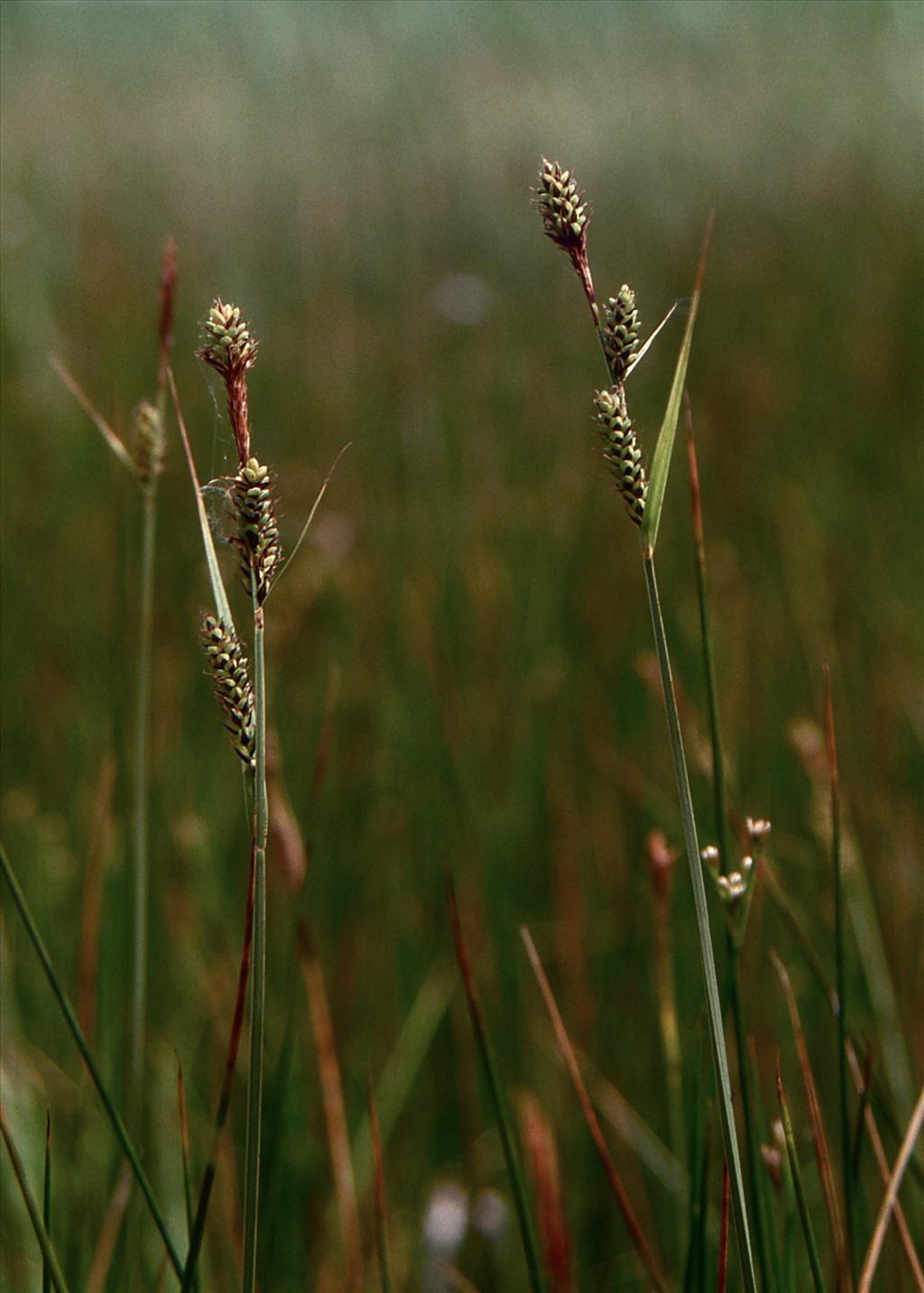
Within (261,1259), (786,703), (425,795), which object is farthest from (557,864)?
(261,1259)

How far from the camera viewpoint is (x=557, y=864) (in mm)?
1556

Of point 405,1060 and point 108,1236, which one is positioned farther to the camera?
point 405,1060

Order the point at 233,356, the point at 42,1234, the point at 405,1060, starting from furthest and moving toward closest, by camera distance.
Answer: the point at 405,1060
the point at 42,1234
the point at 233,356

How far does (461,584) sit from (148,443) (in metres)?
1.51

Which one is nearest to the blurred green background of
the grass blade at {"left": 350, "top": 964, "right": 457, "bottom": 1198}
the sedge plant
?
the grass blade at {"left": 350, "top": 964, "right": 457, "bottom": 1198}

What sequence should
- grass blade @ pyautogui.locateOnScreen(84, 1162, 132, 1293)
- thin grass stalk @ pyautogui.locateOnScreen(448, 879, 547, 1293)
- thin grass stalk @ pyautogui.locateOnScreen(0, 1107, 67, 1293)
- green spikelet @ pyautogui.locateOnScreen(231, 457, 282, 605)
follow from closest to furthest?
green spikelet @ pyautogui.locateOnScreen(231, 457, 282, 605) → thin grass stalk @ pyautogui.locateOnScreen(0, 1107, 67, 1293) → thin grass stalk @ pyautogui.locateOnScreen(448, 879, 547, 1293) → grass blade @ pyautogui.locateOnScreen(84, 1162, 132, 1293)

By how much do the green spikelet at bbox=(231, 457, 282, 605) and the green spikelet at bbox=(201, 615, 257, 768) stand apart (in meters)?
0.02

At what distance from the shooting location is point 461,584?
2.19 meters

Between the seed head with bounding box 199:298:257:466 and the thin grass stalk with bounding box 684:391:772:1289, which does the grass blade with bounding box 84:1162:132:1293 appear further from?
the seed head with bounding box 199:298:257:466

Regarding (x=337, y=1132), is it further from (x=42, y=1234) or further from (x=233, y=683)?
(x=233, y=683)

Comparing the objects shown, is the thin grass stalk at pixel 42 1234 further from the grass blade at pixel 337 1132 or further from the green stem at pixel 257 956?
the grass blade at pixel 337 1132

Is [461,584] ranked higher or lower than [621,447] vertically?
higher

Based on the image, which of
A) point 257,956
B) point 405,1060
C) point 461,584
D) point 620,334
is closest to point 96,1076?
point 257,956

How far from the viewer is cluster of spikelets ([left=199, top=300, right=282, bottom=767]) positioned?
1.32ft
